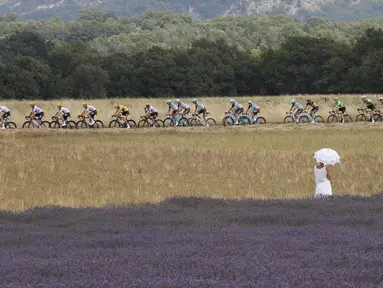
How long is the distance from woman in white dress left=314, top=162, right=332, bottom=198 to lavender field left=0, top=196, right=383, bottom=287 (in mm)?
1691

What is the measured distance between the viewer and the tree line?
11269 centimetres

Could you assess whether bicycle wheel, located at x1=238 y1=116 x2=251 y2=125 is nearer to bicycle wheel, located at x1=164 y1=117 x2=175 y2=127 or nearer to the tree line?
bicycle wheel, located at x1=164 y1=117 x2=175 y2=127

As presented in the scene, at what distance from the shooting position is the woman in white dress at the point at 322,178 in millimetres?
19562

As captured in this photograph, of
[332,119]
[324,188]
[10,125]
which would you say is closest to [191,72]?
[332,119]

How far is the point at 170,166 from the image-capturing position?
3072 cm

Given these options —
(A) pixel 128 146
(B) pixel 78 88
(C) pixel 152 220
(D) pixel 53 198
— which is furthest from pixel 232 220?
(B) pixel 78 88

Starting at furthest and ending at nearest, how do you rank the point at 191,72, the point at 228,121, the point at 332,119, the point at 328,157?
the point at 191,72
the point at 332,119
the point at 228,121
the point at 328,157

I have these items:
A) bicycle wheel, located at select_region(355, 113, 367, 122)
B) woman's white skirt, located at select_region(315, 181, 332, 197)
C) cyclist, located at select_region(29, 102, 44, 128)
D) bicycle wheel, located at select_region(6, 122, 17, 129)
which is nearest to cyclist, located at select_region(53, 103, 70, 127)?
cyclist, located at select_region(29, 102, 44, 128)

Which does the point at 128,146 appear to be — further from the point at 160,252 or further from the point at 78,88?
the point at 78,88

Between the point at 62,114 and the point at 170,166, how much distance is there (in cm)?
2576

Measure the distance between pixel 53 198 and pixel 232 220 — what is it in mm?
8939

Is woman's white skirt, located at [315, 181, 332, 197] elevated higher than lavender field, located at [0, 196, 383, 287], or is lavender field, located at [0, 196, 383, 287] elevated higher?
woman's white skirt, located at [315, 181, 332, 197]

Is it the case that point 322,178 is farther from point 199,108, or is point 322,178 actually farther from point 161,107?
point 161,107

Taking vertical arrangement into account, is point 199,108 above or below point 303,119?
above
